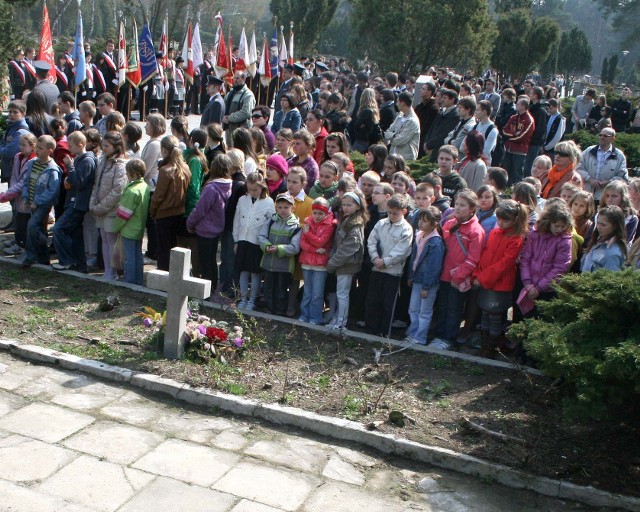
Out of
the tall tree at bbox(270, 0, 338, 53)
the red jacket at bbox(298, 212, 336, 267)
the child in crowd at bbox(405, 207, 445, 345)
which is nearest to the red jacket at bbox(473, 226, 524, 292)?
the child in crowd at bbox(405, 207, 445, 345)

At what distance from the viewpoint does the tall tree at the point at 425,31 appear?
28.9 m

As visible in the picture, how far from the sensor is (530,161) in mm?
14508

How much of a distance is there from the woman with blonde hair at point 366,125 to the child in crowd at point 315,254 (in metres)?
4.47

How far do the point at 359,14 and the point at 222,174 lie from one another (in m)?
23.9

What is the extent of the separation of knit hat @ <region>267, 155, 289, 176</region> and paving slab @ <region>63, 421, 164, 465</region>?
3966 mm

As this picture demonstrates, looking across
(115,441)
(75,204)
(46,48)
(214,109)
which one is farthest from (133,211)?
(46,48)

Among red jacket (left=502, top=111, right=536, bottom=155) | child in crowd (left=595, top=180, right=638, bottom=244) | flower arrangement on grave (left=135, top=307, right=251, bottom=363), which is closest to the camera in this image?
flower arrangement on grave (left=135, top=307, right=251, bottom=363)

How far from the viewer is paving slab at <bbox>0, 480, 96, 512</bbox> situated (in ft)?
16.4

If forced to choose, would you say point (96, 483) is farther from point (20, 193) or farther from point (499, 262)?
point (20, 193)

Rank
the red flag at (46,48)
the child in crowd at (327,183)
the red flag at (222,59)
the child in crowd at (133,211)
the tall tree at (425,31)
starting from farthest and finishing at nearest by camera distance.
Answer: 1. the tall tree at (425,31)
2. the red flag at (222,59)
3. the red flag at (46,48)
4. the child in crowd at (133,211)
5. the child in crowd at (327,183)

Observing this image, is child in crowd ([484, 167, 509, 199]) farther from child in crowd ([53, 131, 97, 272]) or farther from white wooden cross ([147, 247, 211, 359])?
child in crowd ([53, 131, 97, 272])

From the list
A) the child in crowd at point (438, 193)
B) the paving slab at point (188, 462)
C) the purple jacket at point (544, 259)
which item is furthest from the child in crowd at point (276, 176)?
the paving slab at point (188, 462)

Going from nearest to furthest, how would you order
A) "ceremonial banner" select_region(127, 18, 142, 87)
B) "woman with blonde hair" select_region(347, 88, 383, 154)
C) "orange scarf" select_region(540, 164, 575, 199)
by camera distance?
"orange scarf" select_region(540, 164, 575, 199) < "woman with blonde hair" select_region(347, 88, 383, 154) < "ceremonial banner" select_region(127, 18, 142, 87)

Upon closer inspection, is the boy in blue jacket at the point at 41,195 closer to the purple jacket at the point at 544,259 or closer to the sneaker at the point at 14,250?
the sneaker at the point at 14,250
